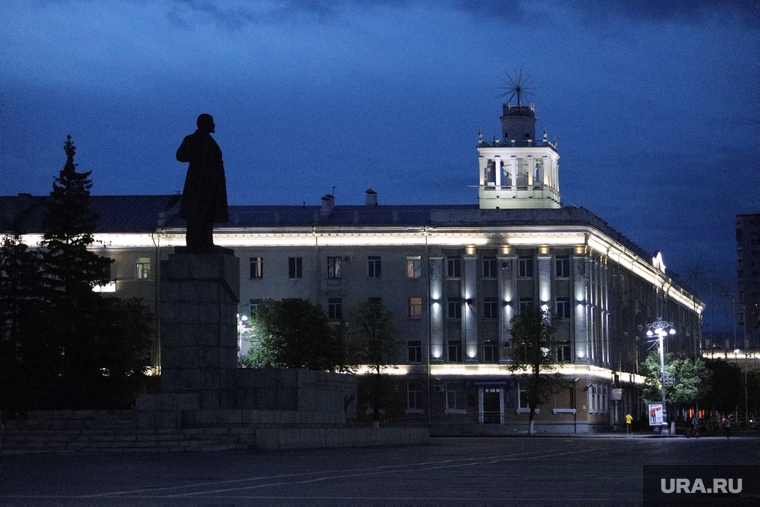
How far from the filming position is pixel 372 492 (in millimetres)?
21109

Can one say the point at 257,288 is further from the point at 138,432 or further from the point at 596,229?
the point at 138,432

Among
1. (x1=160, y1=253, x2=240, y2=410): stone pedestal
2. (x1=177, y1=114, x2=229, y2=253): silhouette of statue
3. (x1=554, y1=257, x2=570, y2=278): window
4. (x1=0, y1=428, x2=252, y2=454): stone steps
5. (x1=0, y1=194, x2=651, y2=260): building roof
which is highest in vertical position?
(x1=0, y1=194, x2=651, y2=260): building roof

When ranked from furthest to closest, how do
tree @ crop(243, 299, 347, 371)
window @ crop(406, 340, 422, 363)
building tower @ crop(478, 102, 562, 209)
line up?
1. building tower @ crop(478, 102, 562, 209)
2. window @ crop(406, 340, 422, 363)
3. tree @ crop(243, 299, 347, 371)

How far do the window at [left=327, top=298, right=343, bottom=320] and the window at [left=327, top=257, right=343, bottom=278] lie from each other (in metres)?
1.58

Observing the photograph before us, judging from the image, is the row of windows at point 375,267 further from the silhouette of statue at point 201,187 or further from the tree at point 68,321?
the silhouette of statue at point 201,187

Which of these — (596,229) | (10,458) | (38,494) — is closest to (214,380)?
(10,458)

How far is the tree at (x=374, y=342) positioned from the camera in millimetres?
91750

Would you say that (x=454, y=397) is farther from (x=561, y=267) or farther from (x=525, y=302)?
(x=561, y=267)

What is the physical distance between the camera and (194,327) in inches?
1474

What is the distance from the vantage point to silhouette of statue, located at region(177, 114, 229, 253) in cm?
3828

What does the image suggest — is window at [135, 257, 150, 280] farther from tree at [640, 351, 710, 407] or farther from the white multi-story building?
tree at [640, 351, 710, 407]

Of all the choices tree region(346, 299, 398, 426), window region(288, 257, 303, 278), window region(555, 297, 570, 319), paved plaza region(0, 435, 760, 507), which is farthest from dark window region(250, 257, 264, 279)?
paved plaza region(0, 435, 760, 507)

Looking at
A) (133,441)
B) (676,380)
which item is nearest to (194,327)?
(133,441)

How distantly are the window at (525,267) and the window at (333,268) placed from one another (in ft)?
38.3
